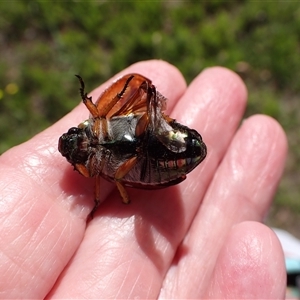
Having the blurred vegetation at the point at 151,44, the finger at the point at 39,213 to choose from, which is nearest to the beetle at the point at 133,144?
the finger at the point at 39,213

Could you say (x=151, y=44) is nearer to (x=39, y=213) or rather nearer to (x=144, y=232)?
(x=144, y=232)

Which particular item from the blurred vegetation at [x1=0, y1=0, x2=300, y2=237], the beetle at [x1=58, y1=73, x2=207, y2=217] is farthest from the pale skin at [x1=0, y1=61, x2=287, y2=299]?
the blurred vegetation at [x1=0, y1=0, x2=300, y2=237]

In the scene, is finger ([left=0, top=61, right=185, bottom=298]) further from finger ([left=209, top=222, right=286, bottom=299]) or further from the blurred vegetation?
the blurred vegetation

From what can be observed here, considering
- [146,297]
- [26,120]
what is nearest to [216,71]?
[146,297]

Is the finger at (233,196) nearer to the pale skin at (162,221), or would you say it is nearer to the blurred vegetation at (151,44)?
the pale skin at (162,221)

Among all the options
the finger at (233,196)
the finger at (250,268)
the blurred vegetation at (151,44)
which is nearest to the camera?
the finger at (250,268)
